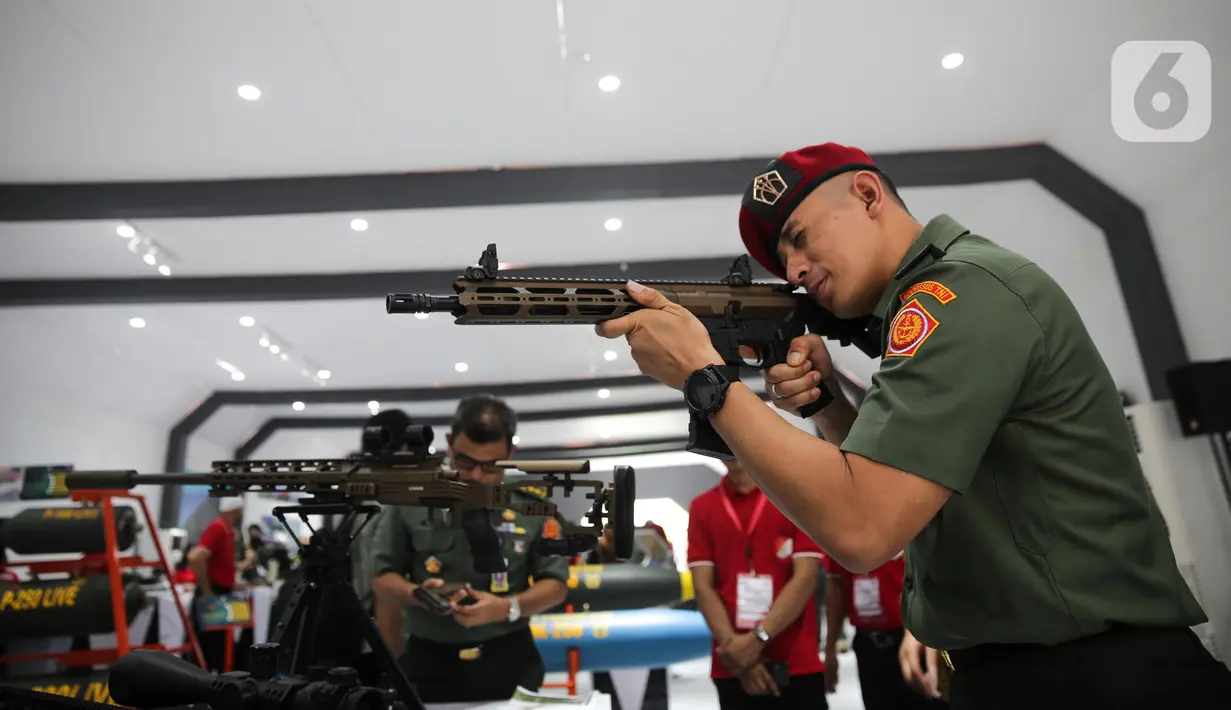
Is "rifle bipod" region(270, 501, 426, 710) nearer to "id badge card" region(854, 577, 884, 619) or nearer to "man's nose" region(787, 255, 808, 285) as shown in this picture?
"man's nose" region(787, 255, 808, 285)

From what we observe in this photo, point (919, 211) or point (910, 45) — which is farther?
point (919, 211)

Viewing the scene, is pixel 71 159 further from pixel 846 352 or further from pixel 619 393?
pixel 619 393

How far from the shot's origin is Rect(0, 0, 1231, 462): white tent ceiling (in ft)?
13.1

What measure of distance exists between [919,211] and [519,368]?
651 centimetres

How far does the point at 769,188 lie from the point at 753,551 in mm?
1946

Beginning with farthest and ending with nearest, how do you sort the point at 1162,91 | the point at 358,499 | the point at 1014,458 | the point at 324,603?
the point at 1162,91, the point at 358,499, the point at 324,603, the point at 1014,458

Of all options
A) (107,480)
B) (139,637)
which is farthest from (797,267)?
(139,637)

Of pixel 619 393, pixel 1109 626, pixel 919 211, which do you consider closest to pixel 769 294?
pixel 1109 626

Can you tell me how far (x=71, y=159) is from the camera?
5.30m

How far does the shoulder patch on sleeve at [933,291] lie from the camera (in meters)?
1.03

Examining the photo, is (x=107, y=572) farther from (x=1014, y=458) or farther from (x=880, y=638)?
(x=1014, y=458)

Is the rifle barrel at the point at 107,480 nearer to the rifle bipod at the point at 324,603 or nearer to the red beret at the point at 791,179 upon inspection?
the rifle bipod at the point at 324,603

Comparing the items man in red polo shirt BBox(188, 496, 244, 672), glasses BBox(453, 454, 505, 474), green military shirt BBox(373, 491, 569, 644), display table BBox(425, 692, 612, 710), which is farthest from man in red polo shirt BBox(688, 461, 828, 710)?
man in red polo shirt BBox(188, 496, 244, 672)

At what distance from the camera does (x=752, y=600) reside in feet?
9.37
